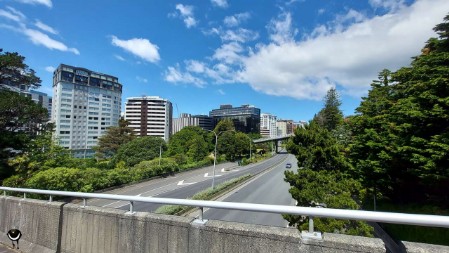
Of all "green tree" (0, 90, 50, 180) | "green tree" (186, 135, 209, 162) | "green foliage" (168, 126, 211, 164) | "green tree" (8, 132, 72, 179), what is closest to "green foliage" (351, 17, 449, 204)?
"green tree" (8, 132, 72, 179)

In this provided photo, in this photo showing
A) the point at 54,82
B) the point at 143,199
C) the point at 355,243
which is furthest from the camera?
the point at 54,82

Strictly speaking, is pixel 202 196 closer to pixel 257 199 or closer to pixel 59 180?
pixel 257 199

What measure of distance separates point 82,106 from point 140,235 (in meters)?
129

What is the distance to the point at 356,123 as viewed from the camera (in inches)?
977

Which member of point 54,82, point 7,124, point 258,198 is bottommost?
point 258,198

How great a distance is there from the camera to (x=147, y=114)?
146 meters

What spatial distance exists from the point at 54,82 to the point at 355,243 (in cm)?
13915

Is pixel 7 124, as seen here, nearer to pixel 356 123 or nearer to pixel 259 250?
pixel 259 250

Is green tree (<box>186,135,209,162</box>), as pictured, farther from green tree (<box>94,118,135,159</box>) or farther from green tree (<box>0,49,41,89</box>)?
green tree (<box>0,49,41,89</box>)

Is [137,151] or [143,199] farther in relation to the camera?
[137,151]

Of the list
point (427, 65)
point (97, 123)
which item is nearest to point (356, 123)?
point (427, 65)

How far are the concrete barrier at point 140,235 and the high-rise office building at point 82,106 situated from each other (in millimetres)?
110869

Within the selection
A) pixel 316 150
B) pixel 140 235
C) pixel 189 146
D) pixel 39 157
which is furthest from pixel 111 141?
pixel 140 235

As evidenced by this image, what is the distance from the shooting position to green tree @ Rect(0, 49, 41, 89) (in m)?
23.6
